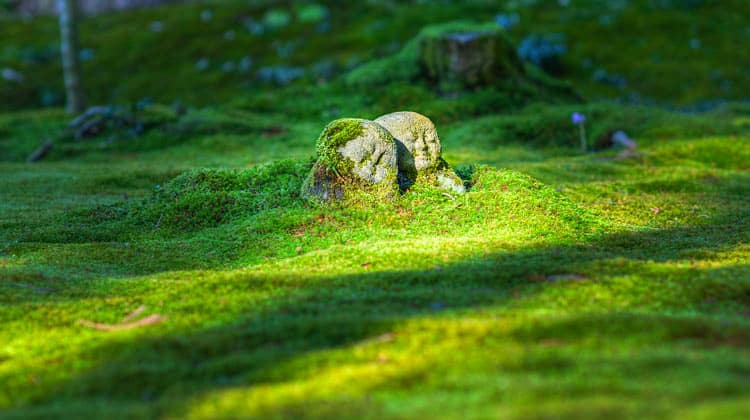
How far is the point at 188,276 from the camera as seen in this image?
23.5ft

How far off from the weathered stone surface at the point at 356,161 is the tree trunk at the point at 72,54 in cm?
1384

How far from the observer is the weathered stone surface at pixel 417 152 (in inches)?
373

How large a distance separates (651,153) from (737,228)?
5256mm

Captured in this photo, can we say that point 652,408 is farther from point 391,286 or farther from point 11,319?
point 11,319

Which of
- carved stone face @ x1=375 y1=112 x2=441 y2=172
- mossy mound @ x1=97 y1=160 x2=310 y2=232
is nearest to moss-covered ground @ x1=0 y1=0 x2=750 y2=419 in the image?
mossy mound @ x1=97 y1=160 x2=310 y2=232

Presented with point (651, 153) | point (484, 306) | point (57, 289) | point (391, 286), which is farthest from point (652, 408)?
point (651, 153)

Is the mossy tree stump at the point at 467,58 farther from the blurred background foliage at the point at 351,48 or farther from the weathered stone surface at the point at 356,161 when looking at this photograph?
the weathered stone surface at the point at 356,161

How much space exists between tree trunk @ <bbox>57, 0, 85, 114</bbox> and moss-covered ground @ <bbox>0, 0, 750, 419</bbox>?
242 inches

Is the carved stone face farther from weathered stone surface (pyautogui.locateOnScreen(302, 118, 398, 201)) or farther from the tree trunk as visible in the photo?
the tree trunk

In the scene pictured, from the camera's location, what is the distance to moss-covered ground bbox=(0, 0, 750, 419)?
4.38 metres

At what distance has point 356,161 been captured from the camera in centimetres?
893

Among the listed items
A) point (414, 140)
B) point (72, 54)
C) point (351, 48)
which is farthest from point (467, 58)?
point (72, 54)

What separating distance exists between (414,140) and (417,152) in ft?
0.49

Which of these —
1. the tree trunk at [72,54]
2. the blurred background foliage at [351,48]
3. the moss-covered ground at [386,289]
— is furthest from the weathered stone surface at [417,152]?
the tree trunk at [72,54]
